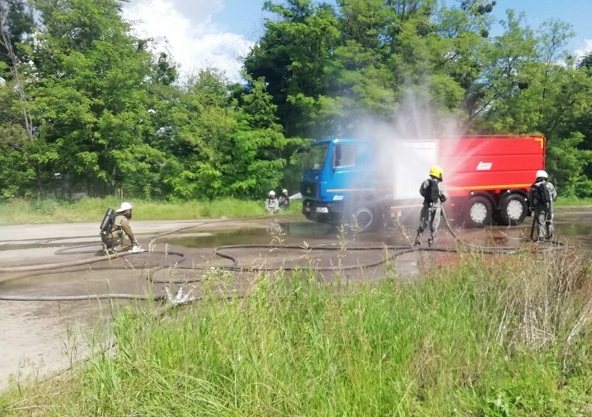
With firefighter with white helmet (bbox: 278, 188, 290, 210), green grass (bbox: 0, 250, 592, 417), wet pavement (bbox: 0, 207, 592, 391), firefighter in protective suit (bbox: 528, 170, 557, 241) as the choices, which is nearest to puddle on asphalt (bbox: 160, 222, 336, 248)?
wet pavement (bbox: 0, 207, 592, 391)

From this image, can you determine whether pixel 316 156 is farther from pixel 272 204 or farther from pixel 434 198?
pixel 272 204

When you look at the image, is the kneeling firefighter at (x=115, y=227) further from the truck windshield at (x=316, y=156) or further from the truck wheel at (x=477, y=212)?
the truck wheel at (x=477, y=212)

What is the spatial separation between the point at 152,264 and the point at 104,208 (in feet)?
49.4

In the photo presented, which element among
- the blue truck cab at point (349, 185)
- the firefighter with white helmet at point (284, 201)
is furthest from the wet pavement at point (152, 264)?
the firefighter with white helmet at point (284, 201)

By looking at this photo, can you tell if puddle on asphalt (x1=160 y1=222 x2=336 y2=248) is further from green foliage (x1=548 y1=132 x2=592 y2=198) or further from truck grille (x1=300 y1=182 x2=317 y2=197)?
green foliage (x1=548 y1=132 x2=592 y2=198)

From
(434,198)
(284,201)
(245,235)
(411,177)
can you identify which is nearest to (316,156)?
(411,177)

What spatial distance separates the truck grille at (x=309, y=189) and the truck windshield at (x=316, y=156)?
50 centimetres

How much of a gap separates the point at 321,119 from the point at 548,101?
1310cm

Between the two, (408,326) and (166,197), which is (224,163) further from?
(408,326)

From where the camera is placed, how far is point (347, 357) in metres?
3.45

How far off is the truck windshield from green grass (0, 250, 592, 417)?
34.6ft

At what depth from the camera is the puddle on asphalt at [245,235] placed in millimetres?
13054

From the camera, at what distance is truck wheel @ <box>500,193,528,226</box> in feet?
50.0

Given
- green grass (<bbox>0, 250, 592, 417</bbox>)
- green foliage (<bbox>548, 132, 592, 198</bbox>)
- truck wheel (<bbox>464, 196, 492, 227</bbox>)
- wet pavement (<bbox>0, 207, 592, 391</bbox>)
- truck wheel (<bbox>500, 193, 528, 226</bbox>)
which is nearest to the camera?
green grass (<bbox>0, 250, 592, 417</bbox>)
